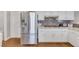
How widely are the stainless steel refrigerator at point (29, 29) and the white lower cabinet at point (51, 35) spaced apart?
78 mm

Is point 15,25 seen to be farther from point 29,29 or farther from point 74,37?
point 74,37

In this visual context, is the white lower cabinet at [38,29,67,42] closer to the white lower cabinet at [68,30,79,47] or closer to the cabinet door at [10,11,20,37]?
Result: the white lower cabinet at [68,30,79,47]

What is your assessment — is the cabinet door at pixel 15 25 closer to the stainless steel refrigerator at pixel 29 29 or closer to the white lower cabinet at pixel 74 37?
the stainless steel refrigerator at pixel 29 29

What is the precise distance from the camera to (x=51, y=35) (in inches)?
43.6

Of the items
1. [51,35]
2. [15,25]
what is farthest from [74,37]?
[15,25]

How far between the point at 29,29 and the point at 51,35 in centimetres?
29

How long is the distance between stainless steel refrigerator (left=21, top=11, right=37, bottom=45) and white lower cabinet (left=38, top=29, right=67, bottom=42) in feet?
0.26

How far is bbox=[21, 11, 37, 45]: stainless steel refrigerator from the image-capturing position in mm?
1149

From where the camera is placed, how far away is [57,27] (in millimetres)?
1177

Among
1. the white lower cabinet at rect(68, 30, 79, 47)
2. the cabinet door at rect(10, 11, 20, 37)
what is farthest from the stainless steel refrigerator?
the white lower cabinet at rect(68, 30, 79, 47)

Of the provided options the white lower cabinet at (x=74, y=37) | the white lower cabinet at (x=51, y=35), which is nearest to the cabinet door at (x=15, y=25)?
the white lower cabinet at (x=51, y=35)

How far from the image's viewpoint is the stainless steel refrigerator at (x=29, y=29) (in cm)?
115

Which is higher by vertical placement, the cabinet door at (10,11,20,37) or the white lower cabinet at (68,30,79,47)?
the cabinet door at (10,11,20,37)
